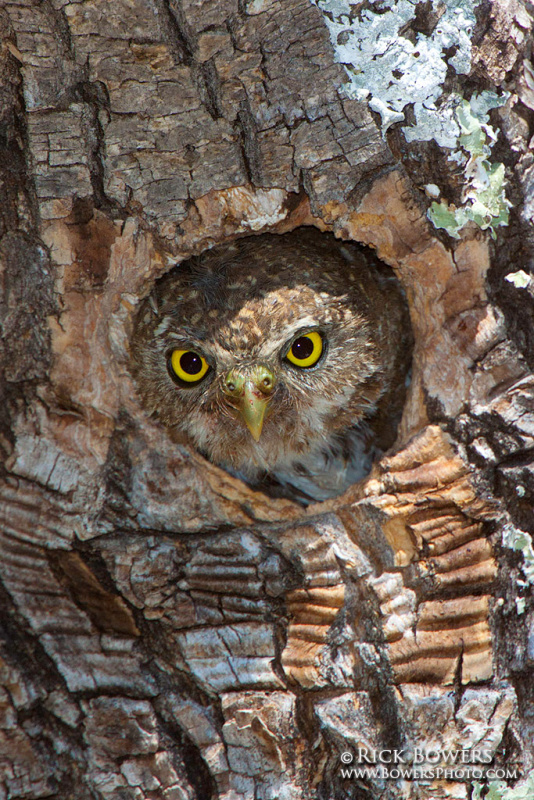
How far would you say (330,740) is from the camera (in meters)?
2.16

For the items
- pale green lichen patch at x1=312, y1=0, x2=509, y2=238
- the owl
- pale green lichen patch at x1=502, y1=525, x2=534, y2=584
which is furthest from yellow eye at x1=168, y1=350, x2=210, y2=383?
pale green lichen patch at x1=502, y1=525, x2=534, y2=584

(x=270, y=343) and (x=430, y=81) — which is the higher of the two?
(x=430, y=81)

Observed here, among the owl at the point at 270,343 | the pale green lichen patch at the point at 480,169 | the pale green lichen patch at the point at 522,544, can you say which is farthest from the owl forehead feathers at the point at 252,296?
the pale green lichen patch at the point at 522,544

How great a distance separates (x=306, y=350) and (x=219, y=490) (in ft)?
2.67

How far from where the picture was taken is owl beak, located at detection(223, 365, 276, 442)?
8.95 ft

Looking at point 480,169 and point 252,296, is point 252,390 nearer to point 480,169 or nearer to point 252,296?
point 252,296

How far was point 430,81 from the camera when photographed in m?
2.24

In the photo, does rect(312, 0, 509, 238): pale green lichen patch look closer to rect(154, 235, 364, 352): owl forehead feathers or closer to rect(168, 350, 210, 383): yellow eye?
rect(154, 235, 364, 352): owl forehead feathers

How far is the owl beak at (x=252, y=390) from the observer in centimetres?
273

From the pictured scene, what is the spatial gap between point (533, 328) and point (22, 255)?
1.77 m

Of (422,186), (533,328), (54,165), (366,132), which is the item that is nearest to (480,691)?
(533,328)

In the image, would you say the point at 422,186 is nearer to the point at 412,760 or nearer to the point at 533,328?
the point at 533,328

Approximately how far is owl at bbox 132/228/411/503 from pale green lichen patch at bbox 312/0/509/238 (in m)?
0.78

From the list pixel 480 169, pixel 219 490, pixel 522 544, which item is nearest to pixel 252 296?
pixel 219 490
